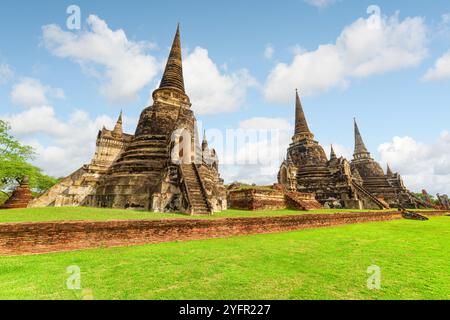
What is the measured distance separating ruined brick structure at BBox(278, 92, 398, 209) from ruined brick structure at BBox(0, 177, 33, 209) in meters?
24.0

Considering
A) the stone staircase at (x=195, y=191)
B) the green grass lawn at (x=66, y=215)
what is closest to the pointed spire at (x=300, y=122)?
the stone staircase at (x=195, y=191)

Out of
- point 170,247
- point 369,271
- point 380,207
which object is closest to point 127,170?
point 170,247

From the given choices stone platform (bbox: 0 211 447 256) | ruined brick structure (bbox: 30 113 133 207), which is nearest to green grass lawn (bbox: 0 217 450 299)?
stone platform (bbox: 0 211 447 256)

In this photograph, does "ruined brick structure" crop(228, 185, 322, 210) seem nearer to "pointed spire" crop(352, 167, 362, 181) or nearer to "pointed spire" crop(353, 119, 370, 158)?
"pointed spire" crop(352, 167, 362, 181)

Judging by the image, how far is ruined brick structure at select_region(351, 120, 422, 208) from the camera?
3019cm

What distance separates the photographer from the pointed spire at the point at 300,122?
31241 millimetres

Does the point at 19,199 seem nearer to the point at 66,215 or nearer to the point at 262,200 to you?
the point at 66,215

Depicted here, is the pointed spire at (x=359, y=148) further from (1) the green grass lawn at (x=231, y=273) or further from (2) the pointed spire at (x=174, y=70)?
(1) the green grass lawn at (x=231, y=273)

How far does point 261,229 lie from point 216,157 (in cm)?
2336

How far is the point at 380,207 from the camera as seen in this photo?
22.5 meters

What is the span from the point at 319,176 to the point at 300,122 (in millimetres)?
9848

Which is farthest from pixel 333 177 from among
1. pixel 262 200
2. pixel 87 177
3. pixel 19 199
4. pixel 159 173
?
pixel 19 199

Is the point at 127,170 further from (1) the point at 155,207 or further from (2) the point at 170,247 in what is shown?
(2) the point at 170,247

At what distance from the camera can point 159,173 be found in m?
13.1
